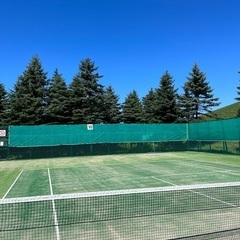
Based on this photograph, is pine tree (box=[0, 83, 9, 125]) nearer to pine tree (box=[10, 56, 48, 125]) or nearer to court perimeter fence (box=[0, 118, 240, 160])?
pine tree (box=[10, 56, 48, 125])

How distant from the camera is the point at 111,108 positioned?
4338cm

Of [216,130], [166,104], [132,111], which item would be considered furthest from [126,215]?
[132,111]

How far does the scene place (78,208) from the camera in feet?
26.7

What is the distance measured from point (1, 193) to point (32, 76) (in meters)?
26.8

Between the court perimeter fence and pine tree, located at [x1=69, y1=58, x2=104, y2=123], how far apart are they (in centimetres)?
732

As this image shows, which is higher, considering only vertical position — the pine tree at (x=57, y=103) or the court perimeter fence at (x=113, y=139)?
the pine tree at (x=57, y=103)

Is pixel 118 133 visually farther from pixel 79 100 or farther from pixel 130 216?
pixel 130 216

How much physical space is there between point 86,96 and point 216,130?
1614 centimetres

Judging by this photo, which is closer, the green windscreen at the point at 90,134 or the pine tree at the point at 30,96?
the green windscreen at the point at 90,134

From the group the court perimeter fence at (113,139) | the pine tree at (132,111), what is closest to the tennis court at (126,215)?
the court perimeter fence at (113,139)

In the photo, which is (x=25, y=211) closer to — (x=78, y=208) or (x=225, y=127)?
(x=78, y=208)

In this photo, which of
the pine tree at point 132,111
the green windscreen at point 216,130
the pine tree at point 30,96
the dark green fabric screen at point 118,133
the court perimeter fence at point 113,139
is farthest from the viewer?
the pine tree at point 132,111

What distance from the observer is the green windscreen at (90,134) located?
1097 inches

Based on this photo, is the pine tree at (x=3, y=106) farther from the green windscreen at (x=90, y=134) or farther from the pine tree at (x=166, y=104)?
the pine tree at (x=166, y=104)
